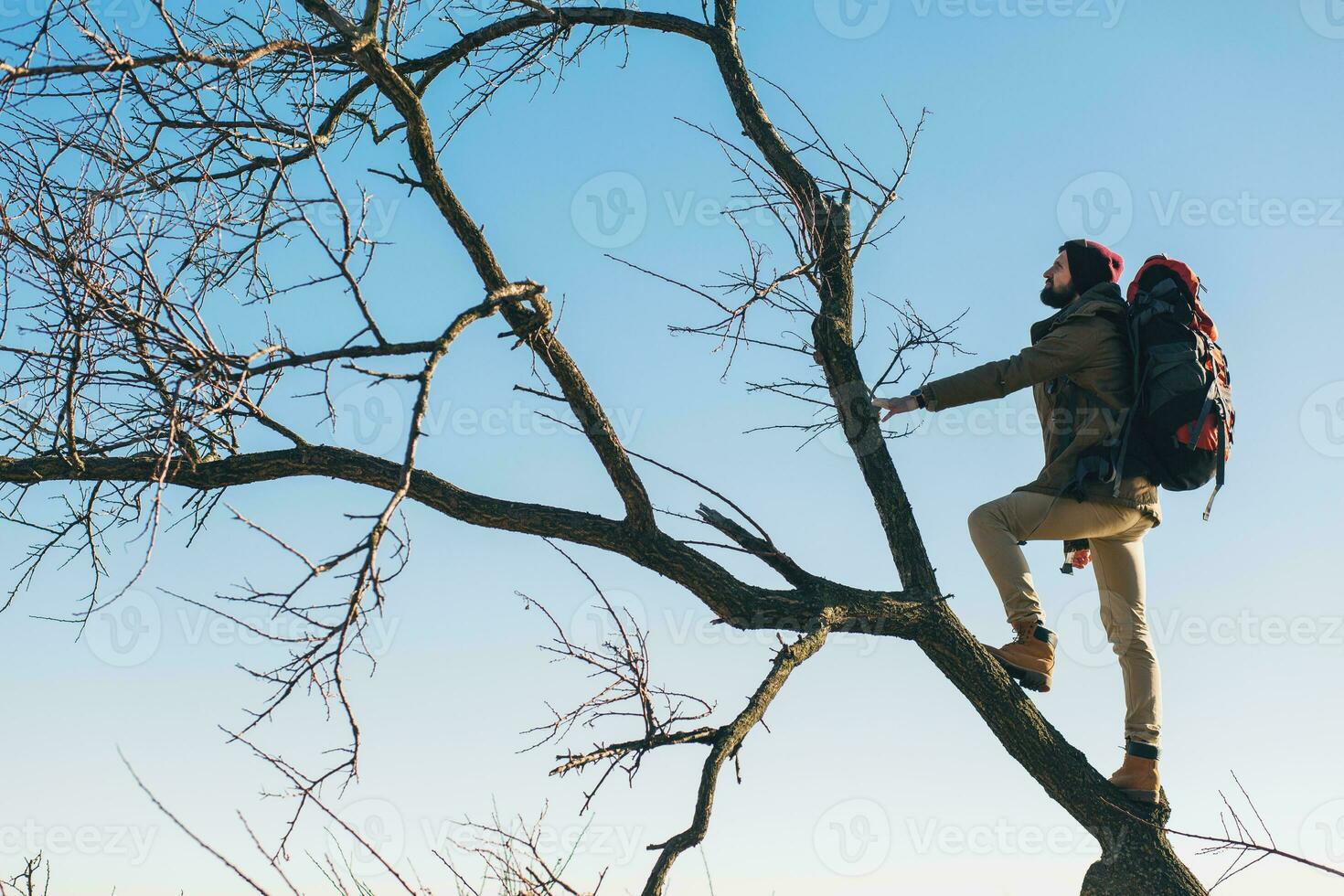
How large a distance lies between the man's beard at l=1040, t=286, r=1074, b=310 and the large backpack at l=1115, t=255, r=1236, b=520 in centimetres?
31

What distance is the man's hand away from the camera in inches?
173

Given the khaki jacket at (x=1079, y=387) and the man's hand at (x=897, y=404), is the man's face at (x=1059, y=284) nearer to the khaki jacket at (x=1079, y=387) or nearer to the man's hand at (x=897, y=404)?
the khaki jacket at (x=1079, y=387)

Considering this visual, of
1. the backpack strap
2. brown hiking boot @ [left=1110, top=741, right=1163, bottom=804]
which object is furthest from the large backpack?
brown hiking boot @ [left=1110, top=741, right=1163, bottom=804]

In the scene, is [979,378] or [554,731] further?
[979,378]

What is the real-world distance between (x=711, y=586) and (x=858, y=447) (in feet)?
3.10

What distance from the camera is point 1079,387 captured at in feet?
14.5

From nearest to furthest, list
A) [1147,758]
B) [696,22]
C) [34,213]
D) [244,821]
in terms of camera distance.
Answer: [244,821] → [34,213] → [1147,758] → [696,22]

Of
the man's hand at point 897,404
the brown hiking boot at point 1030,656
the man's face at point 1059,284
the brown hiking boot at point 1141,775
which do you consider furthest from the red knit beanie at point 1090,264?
the brown hiking boot at point 1141,775

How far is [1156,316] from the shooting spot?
4.39 metres

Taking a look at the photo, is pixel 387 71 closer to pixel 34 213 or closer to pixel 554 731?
pixel 34 213

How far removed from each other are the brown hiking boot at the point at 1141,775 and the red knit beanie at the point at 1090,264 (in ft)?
5.61

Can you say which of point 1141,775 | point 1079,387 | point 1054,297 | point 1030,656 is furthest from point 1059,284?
point 1141,775

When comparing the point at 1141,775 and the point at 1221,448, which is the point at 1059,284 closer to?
the point at 1221,448

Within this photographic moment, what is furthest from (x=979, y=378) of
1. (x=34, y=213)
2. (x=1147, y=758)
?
(x=34, y=213)
